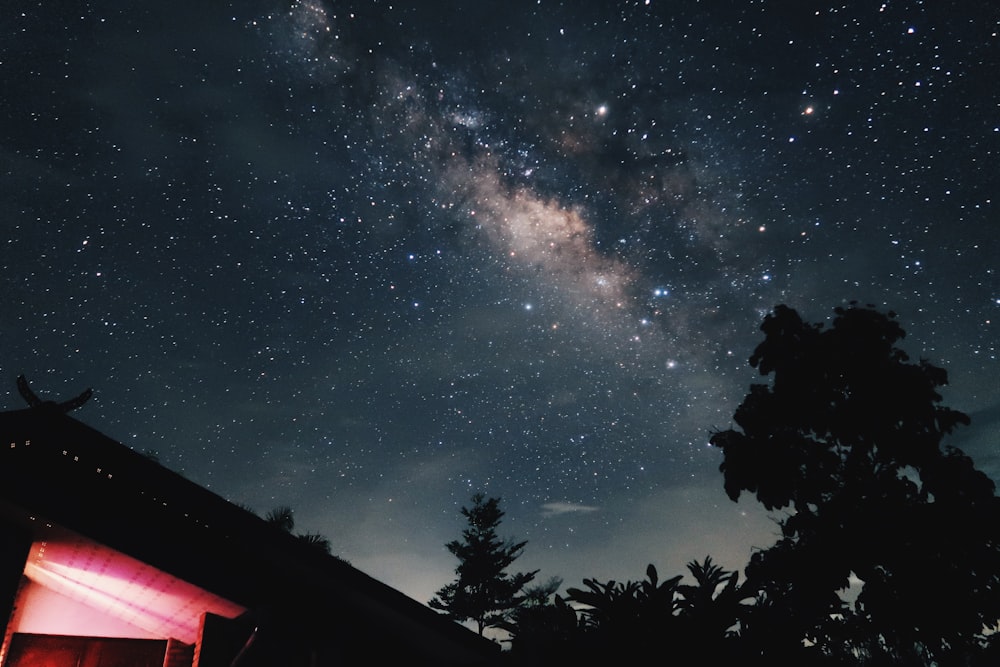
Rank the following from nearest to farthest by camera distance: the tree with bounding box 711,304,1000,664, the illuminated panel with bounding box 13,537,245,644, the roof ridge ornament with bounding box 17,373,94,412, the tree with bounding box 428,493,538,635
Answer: the roof ridge ornament with bounding box 17,373,94,412 → the illuminated panel with bounding box 13,537,245,644 → the tree with bounding box 711,304,1000,664 → the tree with bounding box 428,493,538,635

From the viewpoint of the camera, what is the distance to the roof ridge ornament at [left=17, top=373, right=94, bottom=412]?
170 inches

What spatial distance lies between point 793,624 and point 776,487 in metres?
9.02

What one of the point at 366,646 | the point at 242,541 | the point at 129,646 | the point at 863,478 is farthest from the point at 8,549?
the point at 863,478

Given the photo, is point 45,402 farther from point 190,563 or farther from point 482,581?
point 482,581

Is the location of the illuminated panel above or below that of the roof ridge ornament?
below

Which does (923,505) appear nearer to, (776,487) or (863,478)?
(863,478)

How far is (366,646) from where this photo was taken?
5777 millimetres

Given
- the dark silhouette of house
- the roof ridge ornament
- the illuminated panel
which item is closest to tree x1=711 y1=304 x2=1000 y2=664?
the dark silhouette of house

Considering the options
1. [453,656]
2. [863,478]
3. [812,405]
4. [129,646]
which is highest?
[812,405]

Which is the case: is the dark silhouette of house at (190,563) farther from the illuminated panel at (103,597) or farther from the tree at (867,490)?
the tree at (867,490)

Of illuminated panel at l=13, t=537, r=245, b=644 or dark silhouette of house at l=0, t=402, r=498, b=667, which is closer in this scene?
dark silhouette of house at l=0, t=402, r=498, b=667

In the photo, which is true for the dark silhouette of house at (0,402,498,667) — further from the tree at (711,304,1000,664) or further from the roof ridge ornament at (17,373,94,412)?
the tree at (711,304,1000,664)

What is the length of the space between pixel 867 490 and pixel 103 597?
16.0 meters

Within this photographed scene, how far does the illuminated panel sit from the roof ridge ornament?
1350 mm
